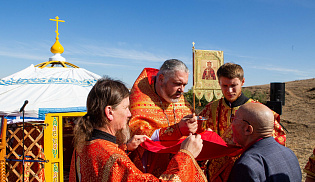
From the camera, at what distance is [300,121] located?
2266cm

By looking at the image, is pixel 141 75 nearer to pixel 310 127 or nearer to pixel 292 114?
pixel 310 127

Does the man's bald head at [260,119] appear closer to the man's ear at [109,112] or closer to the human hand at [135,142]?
the man's ear at [109,112]

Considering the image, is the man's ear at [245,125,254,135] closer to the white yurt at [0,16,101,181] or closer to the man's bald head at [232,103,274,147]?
the man's bald head at [232,103,274,147]

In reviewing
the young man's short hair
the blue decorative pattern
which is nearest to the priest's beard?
the young man's short hair

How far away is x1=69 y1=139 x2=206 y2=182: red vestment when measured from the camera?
1.71m

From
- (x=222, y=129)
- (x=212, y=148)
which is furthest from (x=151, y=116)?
(x=212, y=148)

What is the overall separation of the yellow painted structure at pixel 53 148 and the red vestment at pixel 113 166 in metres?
5.82

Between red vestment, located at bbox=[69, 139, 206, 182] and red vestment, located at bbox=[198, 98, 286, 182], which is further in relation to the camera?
red vestment, located at bbox=[198, 98, 286, 182]

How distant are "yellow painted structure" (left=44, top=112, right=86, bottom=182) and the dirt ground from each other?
783 cm

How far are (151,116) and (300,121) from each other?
22685mm

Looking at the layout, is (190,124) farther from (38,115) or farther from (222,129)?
(38,115)

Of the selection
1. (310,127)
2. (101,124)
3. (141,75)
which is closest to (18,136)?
(141,75)

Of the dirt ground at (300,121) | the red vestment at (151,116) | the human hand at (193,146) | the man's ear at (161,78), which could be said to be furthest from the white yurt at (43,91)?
the dirt ground at (300,121)

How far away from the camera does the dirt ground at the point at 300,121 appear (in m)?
14.4
